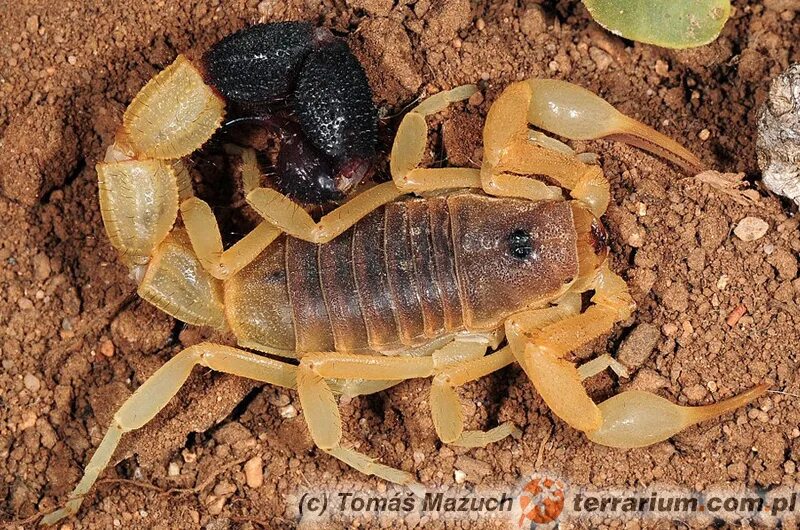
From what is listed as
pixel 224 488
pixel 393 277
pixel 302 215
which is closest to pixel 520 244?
pixel 393 277

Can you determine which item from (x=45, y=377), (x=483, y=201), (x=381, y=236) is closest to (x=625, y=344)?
(x=483, y=201)

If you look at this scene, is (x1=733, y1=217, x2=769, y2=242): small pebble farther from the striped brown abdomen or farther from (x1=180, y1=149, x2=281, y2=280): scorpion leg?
(x1=180, y1=149, x2=281, y2=280): scorpion leg

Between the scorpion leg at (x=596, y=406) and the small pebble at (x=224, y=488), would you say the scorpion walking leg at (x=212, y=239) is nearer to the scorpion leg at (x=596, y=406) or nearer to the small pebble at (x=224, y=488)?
the small pebble at (x=224, y=488)

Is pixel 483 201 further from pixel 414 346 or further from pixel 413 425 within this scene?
pixel 413 425

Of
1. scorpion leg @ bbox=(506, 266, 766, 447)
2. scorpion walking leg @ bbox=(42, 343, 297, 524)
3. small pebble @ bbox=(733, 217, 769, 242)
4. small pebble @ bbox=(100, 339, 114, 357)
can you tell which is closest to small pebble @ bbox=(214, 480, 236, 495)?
scorpion walking leg @ bbox=(42, 343, 297, 524)

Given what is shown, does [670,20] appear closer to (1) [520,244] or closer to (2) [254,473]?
(1) [520,244]

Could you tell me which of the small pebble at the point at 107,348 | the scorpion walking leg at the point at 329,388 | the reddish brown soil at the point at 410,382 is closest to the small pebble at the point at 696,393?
the reddish brown soil at the point at 410,382
